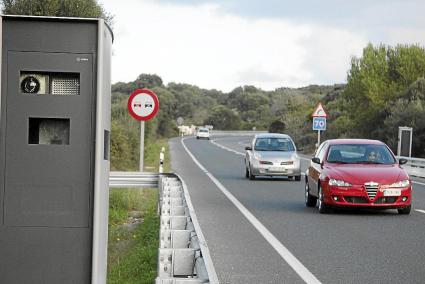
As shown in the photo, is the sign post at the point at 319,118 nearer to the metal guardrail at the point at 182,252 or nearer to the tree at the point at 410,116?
the tree at the point at 410,116

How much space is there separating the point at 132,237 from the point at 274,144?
15216 mm

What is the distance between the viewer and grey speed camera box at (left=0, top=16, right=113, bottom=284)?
15.6 ft

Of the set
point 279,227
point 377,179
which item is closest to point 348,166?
point 377,179

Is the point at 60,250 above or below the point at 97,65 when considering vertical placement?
below

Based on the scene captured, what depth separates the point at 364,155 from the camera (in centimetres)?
1697

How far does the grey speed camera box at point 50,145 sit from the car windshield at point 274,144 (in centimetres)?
2306

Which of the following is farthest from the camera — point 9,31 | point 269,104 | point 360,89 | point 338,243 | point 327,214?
point 269,104

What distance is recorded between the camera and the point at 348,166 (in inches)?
639

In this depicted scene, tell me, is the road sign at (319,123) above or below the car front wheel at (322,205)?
above

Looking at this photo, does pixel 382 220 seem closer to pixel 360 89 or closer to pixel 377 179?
pixel 377 179

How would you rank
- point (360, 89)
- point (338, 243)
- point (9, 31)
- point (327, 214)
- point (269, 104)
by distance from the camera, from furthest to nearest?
1. point (269, 104)
2. point (360, 89)
3. point (327, 214)
4. point (338, 243)
5. point (9, 31)

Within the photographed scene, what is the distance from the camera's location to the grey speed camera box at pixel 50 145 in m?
4.76

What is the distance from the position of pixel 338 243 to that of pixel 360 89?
1687 inches

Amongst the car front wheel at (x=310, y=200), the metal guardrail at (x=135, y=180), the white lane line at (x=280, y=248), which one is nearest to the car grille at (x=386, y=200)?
the car front wheel at (x=310, y=200)
